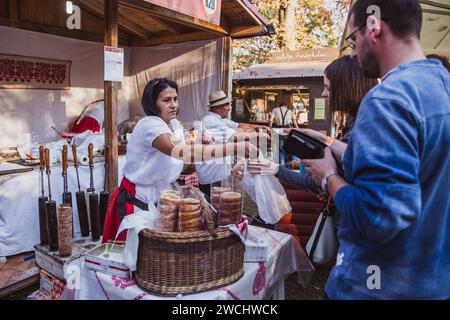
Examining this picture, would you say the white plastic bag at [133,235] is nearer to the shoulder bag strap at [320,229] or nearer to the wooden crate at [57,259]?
the shoulder bag strap at [320,229]

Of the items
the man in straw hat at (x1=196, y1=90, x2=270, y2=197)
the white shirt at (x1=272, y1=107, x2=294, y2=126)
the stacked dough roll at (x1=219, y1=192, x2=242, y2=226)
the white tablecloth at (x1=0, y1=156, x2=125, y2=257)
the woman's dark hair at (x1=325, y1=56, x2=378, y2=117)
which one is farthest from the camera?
the white shirt at (x1=272, y1=107, x2=294, y2=126)

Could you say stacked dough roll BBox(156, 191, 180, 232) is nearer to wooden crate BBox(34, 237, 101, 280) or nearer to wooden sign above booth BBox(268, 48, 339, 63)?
wooden crate BBox(34, 237, 101, 280)

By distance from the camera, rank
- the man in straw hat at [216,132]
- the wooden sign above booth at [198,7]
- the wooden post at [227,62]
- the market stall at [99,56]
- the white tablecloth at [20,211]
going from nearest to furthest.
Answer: the white tablecloth at [20,211] < the wooden sign above booth at [198,7] < the man in straw hat at [216,132] < the market stall at [99,56] < the wooden post at [227,62]

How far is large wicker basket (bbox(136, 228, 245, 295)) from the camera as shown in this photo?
141 cm

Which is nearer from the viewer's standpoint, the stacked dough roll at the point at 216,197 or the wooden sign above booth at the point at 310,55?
the stacked dough roll at the point at 216,197

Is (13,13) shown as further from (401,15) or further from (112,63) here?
(401,15)

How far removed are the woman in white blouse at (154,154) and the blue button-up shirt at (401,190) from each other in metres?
1.11

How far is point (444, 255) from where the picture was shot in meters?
1.04

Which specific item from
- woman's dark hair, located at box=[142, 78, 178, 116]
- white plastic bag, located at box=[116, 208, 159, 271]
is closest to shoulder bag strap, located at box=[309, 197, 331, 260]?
white plastic bag, located at box=[116, 208, 159, 271]

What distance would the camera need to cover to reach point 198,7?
4621 mm

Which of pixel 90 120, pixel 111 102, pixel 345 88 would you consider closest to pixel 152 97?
pixel 345 88

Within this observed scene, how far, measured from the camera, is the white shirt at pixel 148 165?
216 centimetres

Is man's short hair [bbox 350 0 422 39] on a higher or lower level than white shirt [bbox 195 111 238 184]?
higher

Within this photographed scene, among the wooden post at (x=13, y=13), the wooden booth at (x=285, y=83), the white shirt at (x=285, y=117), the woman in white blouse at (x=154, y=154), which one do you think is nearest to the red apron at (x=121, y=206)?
the woman in white blouse at (x=154, y=154)
